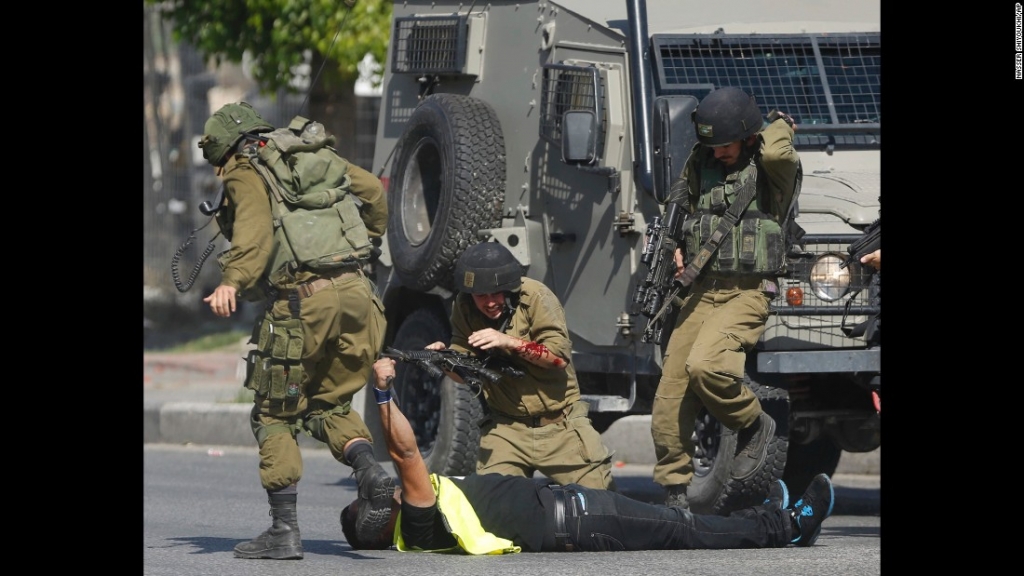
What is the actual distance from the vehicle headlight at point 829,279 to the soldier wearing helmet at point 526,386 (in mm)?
1118

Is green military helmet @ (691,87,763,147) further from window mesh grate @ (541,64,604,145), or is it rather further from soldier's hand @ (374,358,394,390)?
soldier's hand @ (374,358,394,390)

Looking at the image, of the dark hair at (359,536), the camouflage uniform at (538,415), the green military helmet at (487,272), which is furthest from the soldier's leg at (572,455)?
the dark hair at (359,536)

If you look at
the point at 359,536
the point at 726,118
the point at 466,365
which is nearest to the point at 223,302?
the point at 359,536

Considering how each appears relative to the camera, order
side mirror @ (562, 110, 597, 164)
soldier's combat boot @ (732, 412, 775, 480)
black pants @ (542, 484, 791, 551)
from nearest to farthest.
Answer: black pants @ (542, 484, 791, 551)
soldier's combat boot @ (732, 412, 775, 480)
side mirror @ (562, 110, 597, 164)

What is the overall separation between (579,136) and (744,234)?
1.14 metres

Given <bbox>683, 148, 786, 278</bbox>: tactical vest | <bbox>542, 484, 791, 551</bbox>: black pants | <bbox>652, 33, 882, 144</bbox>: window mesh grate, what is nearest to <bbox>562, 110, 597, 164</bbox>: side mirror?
<bbox>652, 33, 882, 144</bbox>: window mesh grate

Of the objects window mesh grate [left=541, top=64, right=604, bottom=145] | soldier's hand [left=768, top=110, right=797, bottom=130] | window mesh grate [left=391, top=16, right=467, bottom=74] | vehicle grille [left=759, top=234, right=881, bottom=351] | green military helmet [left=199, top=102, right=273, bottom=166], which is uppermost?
window mesh grate [left=391, top=16, right=467, bottom=74]

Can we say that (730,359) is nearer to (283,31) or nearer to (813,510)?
(813,510)

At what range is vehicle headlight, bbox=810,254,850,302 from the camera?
7.62 meters

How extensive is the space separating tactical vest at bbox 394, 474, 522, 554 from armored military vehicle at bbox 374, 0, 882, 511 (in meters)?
1.33

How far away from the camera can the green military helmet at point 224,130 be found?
22.1 feet

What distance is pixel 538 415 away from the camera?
7.38m

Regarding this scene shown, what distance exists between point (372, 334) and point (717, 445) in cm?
177
